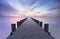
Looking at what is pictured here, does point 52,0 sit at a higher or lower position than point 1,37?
higher

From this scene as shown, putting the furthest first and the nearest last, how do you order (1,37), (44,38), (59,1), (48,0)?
(59,1) → (48,0) → (1,37) → (44,38)

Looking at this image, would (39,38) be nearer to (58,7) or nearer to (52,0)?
(52,0)

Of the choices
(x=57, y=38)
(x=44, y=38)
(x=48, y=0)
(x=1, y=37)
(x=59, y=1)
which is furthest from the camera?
(x=59, y=1)

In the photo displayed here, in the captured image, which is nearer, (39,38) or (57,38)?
(39,38)

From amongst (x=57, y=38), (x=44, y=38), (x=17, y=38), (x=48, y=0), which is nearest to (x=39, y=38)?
(x=44, y=38)

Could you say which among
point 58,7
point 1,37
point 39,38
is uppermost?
point 58,7

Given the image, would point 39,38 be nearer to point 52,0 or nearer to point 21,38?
point 21,38

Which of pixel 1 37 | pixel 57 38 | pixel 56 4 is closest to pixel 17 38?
pixel 57 38

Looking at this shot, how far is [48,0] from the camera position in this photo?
44.0ft

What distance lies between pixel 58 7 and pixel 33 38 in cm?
1372

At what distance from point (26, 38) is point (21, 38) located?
0.16 metres

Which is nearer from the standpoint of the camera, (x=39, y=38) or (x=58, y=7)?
(x=39, y=38)

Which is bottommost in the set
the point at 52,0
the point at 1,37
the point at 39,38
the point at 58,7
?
the point at 1,37

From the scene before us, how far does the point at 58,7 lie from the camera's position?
599 inches
